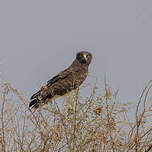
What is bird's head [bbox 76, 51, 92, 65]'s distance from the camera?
838cm

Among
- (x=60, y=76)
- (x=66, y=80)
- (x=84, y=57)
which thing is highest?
(x=84, y=57)

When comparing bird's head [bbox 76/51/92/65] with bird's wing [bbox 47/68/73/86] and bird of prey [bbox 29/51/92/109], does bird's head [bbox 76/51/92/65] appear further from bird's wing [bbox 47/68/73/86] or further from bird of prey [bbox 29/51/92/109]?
bird's wing [bbox 47/68/73/86]

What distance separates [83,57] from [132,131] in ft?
16.1

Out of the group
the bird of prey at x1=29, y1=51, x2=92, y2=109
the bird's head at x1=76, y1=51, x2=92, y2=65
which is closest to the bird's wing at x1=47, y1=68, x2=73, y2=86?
the bird of prey at x1=29, y1=51, x2=92, y2=109

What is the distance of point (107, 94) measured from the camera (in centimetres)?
372

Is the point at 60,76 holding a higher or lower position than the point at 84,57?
lower

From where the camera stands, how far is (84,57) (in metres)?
8.38

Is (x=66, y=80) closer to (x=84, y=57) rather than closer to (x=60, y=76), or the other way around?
(x=60, y=76)

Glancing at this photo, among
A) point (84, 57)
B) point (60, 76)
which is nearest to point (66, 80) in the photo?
point (60, 76)

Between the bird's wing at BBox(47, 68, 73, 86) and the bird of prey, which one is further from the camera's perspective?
the bird's wing at BBox(47, 68, 73, 86)

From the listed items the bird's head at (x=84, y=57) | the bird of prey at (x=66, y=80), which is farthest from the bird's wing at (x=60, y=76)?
the bird's head at (x=84, y=57)

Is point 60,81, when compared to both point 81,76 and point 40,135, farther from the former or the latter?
point 40,135

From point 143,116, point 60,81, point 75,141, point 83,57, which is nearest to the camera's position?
point 143,116

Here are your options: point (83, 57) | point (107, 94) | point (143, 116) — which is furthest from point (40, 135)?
point (83, 57)
